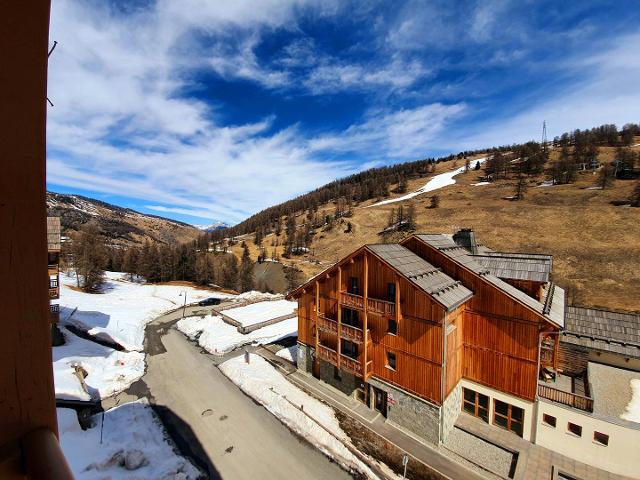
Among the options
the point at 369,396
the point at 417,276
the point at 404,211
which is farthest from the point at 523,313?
the point at 404,211

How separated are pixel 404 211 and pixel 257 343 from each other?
87425 mm

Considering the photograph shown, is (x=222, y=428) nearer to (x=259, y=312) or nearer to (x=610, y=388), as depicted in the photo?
(x=610, y=388)

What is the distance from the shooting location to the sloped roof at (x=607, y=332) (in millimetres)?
19828

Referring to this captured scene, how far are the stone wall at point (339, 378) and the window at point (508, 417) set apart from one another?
28.0 ft

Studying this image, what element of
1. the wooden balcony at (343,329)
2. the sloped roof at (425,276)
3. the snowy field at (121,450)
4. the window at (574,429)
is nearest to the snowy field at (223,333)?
the snowy field at (121,450)

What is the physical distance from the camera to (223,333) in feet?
115

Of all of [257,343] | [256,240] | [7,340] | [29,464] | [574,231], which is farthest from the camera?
[256,240]

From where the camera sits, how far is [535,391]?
1672 centimetres

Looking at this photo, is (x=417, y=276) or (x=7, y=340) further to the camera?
(x=417, y=276)

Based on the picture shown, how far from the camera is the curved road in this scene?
53.6ft

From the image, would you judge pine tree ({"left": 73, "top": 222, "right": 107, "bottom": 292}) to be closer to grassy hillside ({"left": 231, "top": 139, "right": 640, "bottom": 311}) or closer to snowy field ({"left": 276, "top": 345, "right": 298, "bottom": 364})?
grassy hillside ({"left": 231, "top": 139, "right": 640, "bottom": 311})

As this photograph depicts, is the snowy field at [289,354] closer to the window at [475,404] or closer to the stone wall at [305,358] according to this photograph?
the stone wall at [305,358]

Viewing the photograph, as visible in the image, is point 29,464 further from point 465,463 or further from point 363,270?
point 465,463

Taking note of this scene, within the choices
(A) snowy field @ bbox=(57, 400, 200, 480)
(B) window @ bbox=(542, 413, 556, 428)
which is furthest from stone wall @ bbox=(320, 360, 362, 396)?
(B) window @ bbox=(542, 413, 556, 428)
